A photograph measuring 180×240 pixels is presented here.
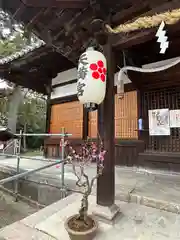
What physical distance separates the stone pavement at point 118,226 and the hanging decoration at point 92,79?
1.73 meters

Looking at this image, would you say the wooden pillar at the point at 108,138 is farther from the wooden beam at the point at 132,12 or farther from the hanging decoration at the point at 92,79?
the wooden beam at the point at 132,12

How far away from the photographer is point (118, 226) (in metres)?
2.47

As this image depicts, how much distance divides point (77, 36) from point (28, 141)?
18.7m

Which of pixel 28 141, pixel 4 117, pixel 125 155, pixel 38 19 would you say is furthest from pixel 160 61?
pixel 28 141

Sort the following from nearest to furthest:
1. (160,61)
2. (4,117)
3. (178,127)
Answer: (178,127)
(160,61)
(4,117)

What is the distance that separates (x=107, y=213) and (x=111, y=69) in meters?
2.24

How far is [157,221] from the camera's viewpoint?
8.50 ft

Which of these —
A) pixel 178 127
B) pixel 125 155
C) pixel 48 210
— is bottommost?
pixel 48 210

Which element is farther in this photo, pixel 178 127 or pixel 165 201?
pixel 178 127

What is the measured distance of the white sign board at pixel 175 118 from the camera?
208 inches

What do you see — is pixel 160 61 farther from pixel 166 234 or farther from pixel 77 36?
pixel 166 234

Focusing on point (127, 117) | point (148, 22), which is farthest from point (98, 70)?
point (127, 117)

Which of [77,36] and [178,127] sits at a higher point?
[77,36]

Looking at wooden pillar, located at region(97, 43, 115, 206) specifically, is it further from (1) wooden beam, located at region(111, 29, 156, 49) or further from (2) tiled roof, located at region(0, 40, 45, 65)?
(2) tiled roof, located at region(0, 40, 45, 65)
